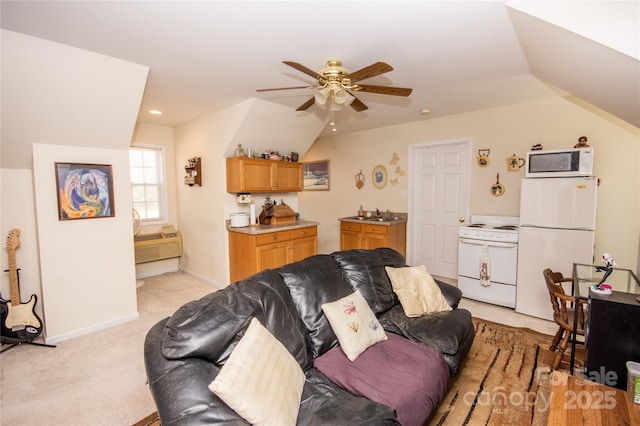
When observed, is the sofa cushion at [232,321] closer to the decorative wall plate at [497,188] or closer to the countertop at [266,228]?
the countertop at [266,228]

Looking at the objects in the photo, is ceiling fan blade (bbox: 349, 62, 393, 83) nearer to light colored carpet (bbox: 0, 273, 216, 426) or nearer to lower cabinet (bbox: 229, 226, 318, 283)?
lower cabinet (bbox: 229, 226, 318, 283)

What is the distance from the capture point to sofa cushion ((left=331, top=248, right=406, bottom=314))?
7.64 ft

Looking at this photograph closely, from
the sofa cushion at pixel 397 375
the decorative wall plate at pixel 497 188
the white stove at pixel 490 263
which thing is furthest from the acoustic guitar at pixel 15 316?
the decorative wall plate at pixel 497 188

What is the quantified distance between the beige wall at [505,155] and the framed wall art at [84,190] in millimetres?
3897

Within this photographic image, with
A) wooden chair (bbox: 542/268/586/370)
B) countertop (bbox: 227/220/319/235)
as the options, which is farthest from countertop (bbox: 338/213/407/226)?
wooden chair (bbox: 542/268/586/370)

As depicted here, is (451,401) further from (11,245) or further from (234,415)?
(11,245)

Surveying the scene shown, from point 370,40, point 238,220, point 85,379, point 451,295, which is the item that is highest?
point 370,40

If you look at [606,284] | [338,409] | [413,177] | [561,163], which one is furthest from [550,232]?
[338,409]

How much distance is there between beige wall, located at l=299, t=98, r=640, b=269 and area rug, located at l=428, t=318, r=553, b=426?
170 centimetres

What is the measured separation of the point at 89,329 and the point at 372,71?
12.2 feet

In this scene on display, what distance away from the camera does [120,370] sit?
2.41 m

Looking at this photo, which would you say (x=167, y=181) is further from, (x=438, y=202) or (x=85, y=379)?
(x=438, y=202)

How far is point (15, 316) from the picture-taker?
2738mm

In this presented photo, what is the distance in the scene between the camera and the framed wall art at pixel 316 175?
6.15 metres
